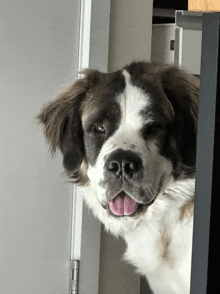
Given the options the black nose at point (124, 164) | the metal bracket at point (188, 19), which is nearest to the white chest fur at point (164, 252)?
the black nose at point (124, 164)

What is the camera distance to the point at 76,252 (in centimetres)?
164

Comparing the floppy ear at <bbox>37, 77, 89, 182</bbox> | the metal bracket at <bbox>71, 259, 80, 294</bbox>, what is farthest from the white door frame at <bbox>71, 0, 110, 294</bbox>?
the floppy ear at <bbox>37, 77, 89, 182</bbox>

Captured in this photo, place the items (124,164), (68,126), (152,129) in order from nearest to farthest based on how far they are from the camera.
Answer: (124,164)
(152,129)
(68,126)

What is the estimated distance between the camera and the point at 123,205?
1.13 m

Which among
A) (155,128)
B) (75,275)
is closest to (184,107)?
(155,128)

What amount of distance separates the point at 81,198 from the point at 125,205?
52 centimetres

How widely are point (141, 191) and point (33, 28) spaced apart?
81 centimetres

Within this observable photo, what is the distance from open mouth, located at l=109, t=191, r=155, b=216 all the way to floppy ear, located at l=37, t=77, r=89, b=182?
0.70 feet

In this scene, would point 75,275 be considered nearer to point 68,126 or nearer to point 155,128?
point 68,126

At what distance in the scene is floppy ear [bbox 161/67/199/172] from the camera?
1.18m

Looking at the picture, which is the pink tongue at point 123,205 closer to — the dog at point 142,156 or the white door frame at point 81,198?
the dog at point 142,156

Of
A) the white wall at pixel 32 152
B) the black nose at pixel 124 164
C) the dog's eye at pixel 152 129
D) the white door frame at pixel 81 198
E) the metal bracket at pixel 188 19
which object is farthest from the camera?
the white door frame at pixel 81 198

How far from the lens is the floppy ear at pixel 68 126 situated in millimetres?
1267

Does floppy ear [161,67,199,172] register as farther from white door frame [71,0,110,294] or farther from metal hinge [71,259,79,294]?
metal hinge [71,259,79,294]
